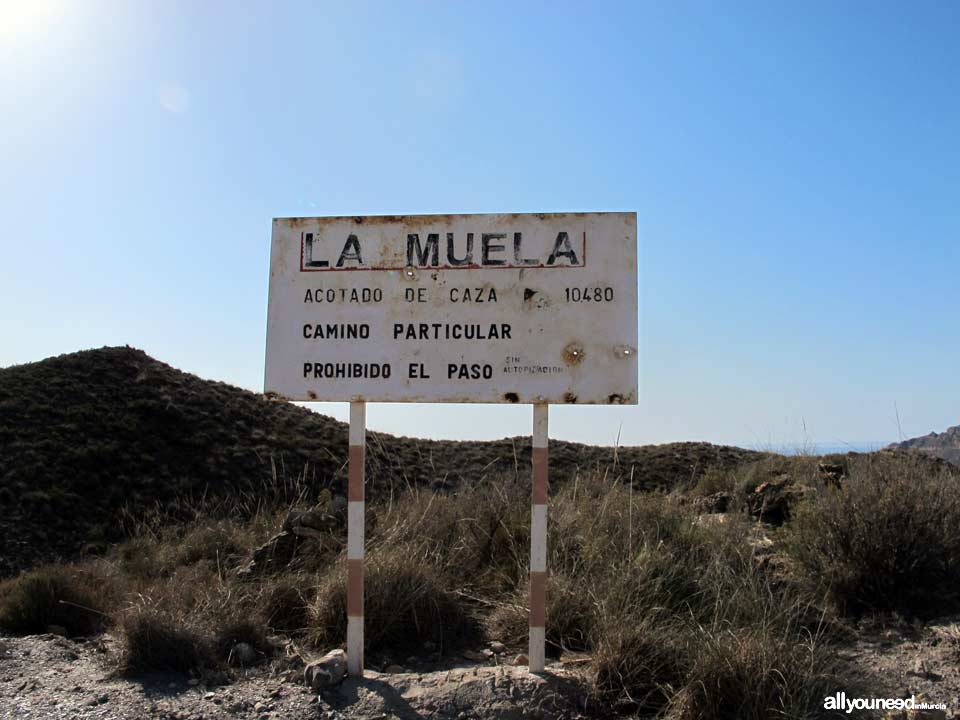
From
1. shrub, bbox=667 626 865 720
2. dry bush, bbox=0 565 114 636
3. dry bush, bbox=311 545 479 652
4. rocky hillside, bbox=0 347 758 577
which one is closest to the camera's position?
shrub, bbox=667 626 865 720

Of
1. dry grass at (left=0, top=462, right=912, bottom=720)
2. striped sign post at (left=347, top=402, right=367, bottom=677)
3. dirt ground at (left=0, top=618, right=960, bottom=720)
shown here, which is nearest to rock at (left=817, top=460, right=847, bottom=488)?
dry grass at (left=0, top=462, right=912, bottom=720)

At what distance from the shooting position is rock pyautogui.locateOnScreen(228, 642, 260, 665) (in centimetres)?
502

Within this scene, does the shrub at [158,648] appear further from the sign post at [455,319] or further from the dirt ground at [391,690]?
the sign post at [455,319]

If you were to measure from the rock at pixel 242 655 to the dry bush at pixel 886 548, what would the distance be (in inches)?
158

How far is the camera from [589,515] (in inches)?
272

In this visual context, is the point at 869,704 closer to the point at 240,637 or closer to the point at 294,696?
the point at 294,696

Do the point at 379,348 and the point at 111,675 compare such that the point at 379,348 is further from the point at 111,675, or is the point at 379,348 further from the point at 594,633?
the point at 111,675

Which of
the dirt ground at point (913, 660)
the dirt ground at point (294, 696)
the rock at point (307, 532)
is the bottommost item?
the dirt ground at point (294, 696)

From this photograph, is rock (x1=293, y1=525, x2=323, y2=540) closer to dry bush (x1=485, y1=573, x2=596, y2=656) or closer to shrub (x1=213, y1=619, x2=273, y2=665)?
shrub (x1=213, y1=619, x2=273, y2=665)

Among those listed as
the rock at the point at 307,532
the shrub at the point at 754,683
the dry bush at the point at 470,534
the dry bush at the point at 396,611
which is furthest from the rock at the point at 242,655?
the shrub at the point at 754,683

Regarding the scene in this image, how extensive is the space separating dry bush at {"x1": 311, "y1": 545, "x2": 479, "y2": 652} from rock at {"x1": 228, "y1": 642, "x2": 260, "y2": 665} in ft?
1.42

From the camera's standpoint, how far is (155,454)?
19.5m

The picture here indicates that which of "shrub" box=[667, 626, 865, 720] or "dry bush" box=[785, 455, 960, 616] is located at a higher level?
"dry bush" box=[785, 455, 960, 616]

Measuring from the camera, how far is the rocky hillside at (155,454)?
1511cm
